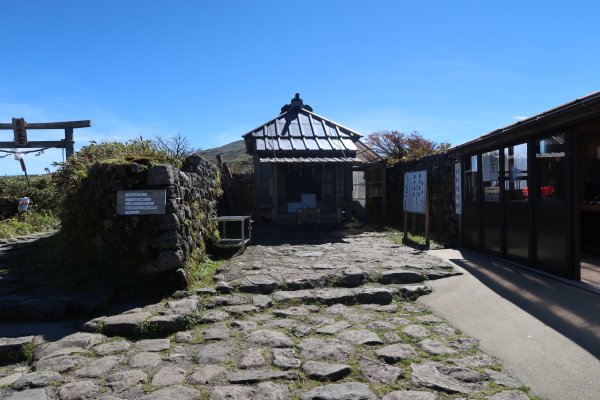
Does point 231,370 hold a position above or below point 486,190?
below

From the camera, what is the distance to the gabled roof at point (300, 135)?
1570cm

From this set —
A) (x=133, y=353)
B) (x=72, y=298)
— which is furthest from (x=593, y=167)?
(x=72, y=298)

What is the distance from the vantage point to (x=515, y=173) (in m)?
7.75

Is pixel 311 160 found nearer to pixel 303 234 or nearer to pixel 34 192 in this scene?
Answer: pixel 303 234

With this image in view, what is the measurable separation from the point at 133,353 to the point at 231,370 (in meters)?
1.21

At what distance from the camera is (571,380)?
12.1ft

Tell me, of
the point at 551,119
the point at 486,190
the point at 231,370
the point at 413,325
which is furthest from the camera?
the point at 486,190

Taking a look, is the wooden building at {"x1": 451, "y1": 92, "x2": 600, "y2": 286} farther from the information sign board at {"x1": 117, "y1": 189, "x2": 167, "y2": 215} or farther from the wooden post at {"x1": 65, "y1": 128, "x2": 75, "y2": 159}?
the wooden post at {"x1": 65, "y1": 128, "x2": 75, "y2": 159}

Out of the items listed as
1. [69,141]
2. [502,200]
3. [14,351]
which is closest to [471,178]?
[502,200]

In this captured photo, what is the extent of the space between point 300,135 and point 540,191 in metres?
10.6

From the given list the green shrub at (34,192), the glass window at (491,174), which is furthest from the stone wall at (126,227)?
the green shrub at (34,192)

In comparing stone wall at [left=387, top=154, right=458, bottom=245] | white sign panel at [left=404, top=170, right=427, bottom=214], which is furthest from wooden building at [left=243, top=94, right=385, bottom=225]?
white sign panel at [left=404, top=170, right=427, bottom=214]

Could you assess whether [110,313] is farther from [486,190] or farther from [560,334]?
[486,190]

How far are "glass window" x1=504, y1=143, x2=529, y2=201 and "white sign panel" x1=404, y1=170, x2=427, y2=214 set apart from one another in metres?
2.91
